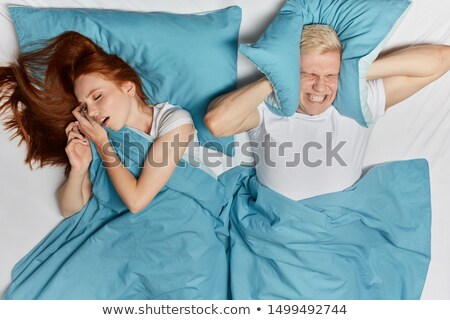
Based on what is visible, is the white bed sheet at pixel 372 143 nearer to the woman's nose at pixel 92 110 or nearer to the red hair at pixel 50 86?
the red hair at pixel 50 86

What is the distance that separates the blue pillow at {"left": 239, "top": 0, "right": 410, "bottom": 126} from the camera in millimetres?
1489

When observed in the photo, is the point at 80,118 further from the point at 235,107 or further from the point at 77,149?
the point at 235,107

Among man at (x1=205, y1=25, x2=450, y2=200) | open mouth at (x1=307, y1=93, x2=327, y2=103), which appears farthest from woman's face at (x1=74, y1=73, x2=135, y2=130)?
open mouth at (x1=307, y1=93, x2=327, y2=103)

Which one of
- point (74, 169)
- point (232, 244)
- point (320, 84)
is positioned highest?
point (320, 84)

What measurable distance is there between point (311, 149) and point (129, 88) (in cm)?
46

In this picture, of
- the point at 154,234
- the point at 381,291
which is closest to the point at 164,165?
the point at 154,234

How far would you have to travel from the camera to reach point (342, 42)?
1.57 metres

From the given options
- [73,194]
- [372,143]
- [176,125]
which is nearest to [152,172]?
[176,125]

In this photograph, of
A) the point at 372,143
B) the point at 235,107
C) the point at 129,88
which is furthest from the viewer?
the point at 372,143

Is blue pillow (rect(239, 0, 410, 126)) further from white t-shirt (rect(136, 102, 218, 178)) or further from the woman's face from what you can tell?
the woman's face

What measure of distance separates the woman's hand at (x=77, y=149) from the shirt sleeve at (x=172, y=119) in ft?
0.65

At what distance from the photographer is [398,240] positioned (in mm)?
1686

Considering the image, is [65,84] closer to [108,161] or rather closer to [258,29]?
[108,161]

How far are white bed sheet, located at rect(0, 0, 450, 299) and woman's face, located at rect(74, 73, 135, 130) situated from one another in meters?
0.23
